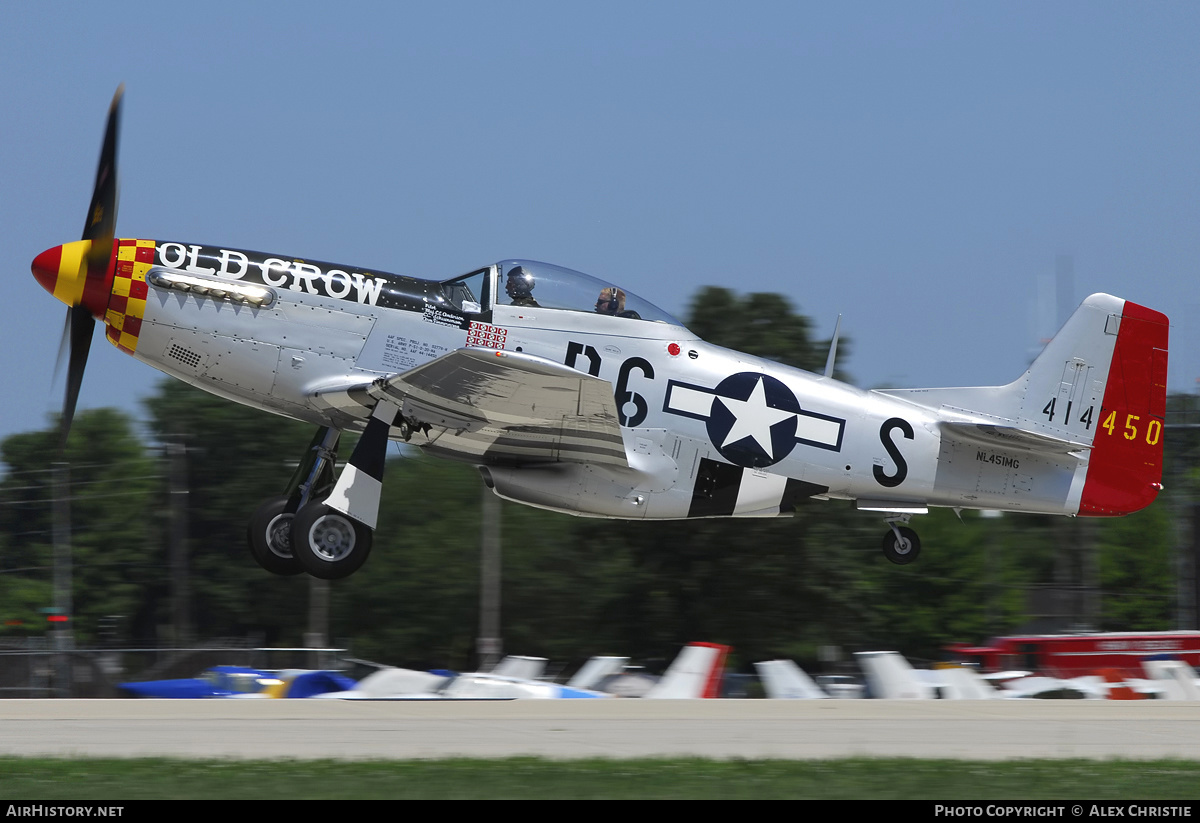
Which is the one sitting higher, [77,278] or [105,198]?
[105,198]

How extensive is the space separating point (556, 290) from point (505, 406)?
1.28m

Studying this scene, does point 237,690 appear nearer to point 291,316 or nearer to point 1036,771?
point 291,316

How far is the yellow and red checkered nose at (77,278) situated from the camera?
1149 cm

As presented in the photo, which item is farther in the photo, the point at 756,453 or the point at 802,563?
the point at 802,563

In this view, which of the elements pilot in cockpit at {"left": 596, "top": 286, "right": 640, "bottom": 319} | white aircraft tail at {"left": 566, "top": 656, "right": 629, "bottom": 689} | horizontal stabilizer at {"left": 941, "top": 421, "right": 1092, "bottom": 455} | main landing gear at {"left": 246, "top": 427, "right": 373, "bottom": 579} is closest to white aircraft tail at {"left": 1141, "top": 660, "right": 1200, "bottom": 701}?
horizontal stabilizer at {"left": 941, "top": 421, "right": 1092, "bottom": 455}

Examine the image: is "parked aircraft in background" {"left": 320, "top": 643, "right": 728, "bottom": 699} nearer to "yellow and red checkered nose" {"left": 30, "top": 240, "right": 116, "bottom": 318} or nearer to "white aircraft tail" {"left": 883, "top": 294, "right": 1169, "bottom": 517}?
"white aircraft tail" {"left": 883, "top": 294, "right": 1169, "bottom": 517}

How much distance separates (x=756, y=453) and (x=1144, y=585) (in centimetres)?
4214

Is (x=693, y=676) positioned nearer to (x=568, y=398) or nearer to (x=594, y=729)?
(x=568, y=398)

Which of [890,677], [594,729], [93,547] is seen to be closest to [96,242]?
[594,729]

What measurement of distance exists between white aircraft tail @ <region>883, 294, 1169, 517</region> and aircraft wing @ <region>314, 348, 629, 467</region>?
11.5 ft

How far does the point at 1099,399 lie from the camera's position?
13719mm
